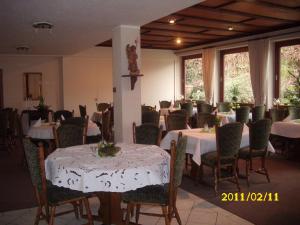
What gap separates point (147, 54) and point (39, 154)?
8.88 metres

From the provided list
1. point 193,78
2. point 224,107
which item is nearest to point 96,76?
point 193,78

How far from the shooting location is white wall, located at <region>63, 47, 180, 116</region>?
10.3 metres

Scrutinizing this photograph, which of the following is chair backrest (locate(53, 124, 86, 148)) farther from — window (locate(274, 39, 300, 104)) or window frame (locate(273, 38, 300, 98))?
window frame (locate(273, 38, 300, 98))

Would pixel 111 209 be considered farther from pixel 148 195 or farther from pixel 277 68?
pixel 277 68

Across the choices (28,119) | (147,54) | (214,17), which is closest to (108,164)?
(214,17)

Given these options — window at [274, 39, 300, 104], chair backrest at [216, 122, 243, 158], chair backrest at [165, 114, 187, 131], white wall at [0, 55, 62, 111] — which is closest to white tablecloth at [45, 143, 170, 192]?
chair backrest at [216, 122, 243, 158]

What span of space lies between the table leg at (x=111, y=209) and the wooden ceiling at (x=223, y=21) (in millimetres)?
3548

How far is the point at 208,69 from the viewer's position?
10.1 m

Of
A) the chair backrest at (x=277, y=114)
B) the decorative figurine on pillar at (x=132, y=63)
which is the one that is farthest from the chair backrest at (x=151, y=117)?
the chair backrest at (x=277, y=114)

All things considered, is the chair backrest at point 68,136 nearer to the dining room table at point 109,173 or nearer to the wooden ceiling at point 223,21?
the dining room table at point 109,173

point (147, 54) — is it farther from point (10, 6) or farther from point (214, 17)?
point (10, 6)

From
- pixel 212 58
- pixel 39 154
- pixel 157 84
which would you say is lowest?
pixel 39 154

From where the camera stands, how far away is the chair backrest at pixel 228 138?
408 cm

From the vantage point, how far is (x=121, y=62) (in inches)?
217
